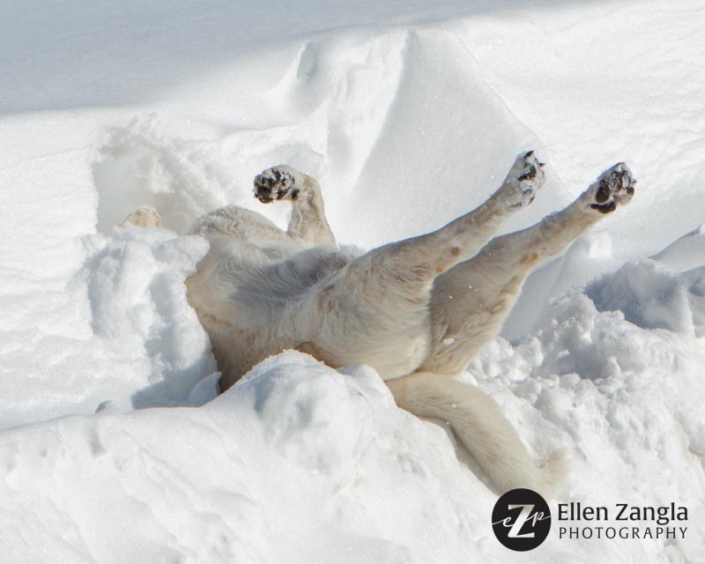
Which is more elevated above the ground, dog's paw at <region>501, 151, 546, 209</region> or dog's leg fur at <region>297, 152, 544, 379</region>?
dog's paw at <region>501, 151, 546, 209</region>

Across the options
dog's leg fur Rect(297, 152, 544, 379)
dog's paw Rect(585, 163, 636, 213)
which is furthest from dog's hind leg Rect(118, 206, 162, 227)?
dog's paw Rect(585, 163, 636, 213)

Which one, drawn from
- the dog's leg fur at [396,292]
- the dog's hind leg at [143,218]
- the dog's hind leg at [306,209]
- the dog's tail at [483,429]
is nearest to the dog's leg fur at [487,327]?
the dog's tail at [483,429]

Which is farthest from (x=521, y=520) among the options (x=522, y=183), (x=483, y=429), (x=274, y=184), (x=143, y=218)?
(x=143, y=218)

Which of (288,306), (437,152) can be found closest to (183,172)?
(288,306)

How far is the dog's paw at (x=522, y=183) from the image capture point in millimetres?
2799

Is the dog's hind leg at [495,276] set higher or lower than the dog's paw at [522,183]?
lower

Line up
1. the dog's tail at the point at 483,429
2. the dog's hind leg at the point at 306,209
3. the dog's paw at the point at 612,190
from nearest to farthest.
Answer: the dog's tail at the point at 483,429 → the dog's paw at the point at 612,190 → the dog's hind leg at the point at 306,209

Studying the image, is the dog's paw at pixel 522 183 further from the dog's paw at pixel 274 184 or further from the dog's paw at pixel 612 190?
the dog's paw at pixel 274 184

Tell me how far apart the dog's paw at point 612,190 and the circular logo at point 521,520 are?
91 cm

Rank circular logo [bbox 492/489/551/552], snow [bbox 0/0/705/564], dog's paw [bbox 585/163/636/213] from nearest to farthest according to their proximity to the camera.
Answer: snow [bbox 0/0/705/564] → circular logo [bbox 492/489/551/552] → dog's paw [bbox 585/163/636/213]

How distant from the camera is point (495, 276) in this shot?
2994 millimetres

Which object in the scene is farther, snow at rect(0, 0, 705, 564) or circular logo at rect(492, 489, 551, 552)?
circular logo at rect(492, 489, 551, 552)

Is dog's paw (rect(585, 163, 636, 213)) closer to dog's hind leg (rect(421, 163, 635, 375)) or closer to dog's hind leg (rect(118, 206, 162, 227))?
dog's hind leg (rect(421, 163, 635, 375))

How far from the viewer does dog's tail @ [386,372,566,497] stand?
2646 millimetres
